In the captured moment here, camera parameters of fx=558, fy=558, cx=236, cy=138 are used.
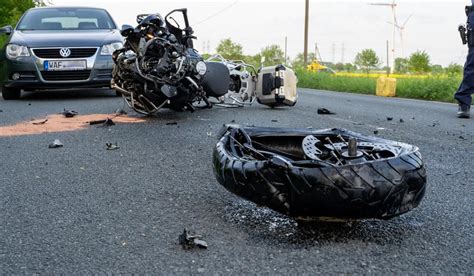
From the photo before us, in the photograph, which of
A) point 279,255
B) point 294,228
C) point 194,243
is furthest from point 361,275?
point 194,243

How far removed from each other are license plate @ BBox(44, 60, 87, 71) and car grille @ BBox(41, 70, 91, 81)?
0.20 feet

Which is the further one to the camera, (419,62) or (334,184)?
(419,62)

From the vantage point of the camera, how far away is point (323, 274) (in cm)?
172

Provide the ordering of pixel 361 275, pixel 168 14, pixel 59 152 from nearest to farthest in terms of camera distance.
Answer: pixel 361 275
pixel 59 152
pixel 168 14

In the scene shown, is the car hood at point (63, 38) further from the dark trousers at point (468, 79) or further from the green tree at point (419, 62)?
the green tree at point (419, 62)

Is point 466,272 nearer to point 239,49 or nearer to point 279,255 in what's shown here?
point 279,255

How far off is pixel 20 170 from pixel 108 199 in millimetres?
982

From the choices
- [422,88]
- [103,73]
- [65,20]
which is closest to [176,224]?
[103,73]

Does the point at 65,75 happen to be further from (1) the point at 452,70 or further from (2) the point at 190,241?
(1) the point at 452,70

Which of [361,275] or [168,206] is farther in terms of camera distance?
[168,206]

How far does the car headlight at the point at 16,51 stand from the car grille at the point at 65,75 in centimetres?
40

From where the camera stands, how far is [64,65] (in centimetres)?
842

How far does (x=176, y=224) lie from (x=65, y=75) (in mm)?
6857

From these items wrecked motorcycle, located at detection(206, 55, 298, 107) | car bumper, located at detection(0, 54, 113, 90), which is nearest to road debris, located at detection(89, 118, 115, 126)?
wrecked motorcycle, located at detection(206, 55, 298, 107)
